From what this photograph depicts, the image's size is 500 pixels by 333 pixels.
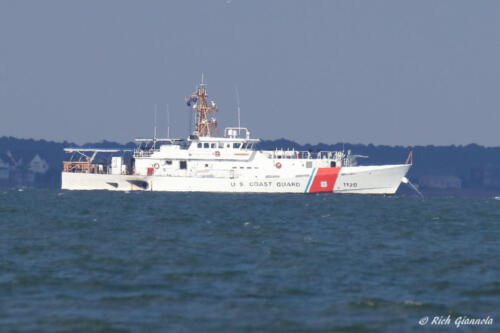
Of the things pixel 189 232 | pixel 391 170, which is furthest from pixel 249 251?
pixel 391 170

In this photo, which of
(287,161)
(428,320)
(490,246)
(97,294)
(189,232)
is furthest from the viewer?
(287,161)

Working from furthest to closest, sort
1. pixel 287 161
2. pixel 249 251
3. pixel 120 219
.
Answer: pixel 287 161
pixel 120 219
pixel 249 251

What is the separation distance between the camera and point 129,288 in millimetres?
17922

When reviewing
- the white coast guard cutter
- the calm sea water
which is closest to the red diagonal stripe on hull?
the white coast guard cutter

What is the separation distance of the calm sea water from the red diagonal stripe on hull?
3679cm

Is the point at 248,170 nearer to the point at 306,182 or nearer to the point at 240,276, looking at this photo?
the point at 306,182

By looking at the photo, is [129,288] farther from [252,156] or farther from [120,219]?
[252,156]

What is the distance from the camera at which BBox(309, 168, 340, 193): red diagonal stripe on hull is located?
2854 inches

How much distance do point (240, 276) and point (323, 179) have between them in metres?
53.3

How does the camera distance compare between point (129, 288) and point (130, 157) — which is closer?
point (129, 288)

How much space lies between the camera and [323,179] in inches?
2862

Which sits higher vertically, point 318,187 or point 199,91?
point 199,91

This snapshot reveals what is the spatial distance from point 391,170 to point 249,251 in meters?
52.0

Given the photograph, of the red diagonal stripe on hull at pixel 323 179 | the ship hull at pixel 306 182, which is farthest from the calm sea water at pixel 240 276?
the ship hull at pixel 306 182
